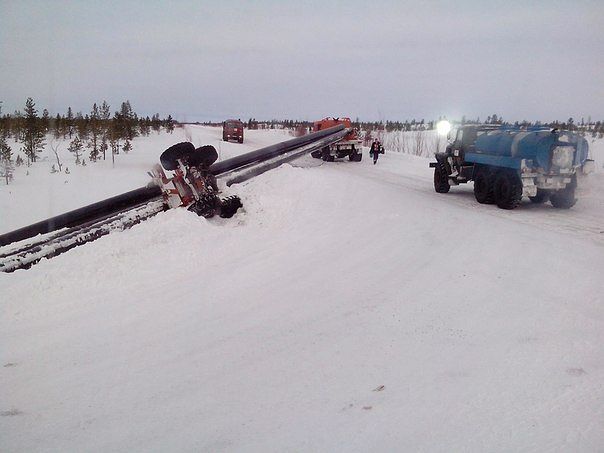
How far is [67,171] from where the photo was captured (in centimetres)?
1362

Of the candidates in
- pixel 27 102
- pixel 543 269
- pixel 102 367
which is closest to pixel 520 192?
pixel 543 269

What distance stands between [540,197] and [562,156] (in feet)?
4.80

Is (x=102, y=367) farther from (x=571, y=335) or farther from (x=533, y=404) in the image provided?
(x=571, y=335)

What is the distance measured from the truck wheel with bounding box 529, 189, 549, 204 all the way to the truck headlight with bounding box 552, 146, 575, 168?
105 cm

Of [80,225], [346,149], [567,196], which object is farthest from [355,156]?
[80,225]

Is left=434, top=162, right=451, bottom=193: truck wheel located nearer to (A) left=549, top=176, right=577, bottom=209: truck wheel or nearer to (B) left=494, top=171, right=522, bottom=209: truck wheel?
(B) left=494, top=171, right=522, bottom=209: truck wheel

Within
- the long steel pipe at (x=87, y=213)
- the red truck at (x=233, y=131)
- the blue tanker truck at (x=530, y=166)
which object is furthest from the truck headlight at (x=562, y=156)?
the red truck at (x=233, y=131)

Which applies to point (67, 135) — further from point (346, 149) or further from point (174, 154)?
point (174, 154)

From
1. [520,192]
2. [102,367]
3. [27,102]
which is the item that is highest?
[27,102]

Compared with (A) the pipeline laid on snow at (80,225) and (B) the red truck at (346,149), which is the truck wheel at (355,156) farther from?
(A) the pipeline laid on snow at (80,225)

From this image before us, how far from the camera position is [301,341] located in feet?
12.8

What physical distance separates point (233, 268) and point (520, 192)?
303 inches

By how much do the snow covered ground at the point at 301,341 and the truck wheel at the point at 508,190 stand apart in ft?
11.1

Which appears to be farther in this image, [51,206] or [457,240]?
[51,206]
